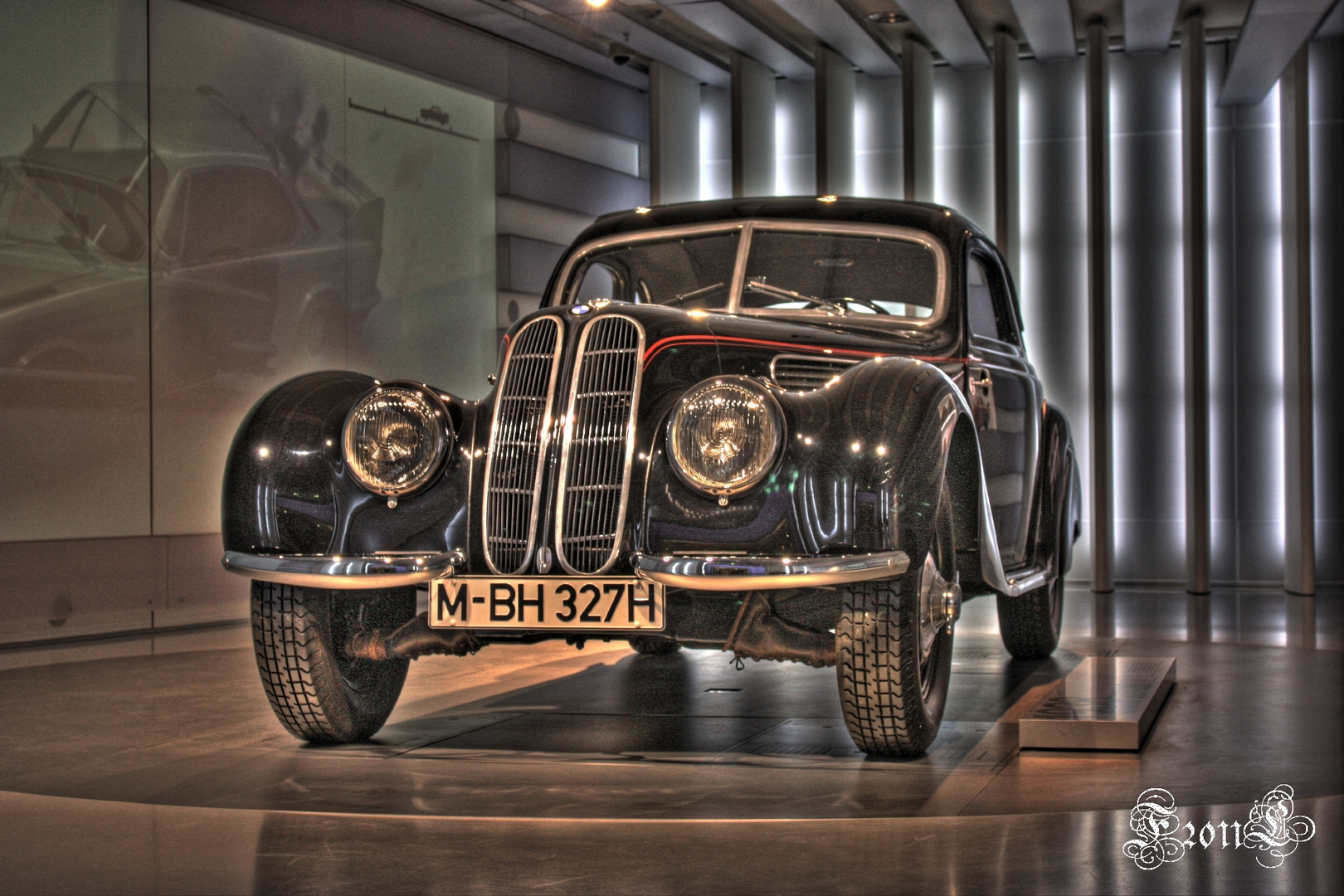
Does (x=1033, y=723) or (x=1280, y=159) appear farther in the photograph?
(x=1280, y=159)

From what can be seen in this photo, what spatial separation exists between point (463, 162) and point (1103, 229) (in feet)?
14.5

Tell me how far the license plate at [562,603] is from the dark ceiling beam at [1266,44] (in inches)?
257

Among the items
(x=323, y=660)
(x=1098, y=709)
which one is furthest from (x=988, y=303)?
(x=323, y=660)

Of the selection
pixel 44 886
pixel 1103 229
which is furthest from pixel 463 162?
pixel 44 886

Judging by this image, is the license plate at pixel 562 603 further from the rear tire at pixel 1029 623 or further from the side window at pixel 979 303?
the rear tire at pixel 1029 623

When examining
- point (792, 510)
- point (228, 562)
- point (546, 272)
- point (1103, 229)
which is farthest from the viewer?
point (546, 272)

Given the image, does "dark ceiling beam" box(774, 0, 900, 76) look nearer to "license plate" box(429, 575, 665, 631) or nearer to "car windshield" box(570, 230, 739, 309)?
"car windshield" box(570, 230, 739, 309)

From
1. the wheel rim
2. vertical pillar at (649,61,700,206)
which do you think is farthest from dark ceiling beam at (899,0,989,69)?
the wheel rim

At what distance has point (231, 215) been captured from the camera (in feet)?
26.3

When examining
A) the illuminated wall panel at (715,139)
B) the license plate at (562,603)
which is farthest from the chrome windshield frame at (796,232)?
the illuminated wall panel at (715,139)

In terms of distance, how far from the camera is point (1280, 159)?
31.9 ft

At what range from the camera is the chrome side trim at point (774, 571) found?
10.7 ft

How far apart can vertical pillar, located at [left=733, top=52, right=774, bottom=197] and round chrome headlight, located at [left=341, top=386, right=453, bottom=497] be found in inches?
270

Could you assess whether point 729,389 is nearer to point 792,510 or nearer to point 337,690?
point 792,510
